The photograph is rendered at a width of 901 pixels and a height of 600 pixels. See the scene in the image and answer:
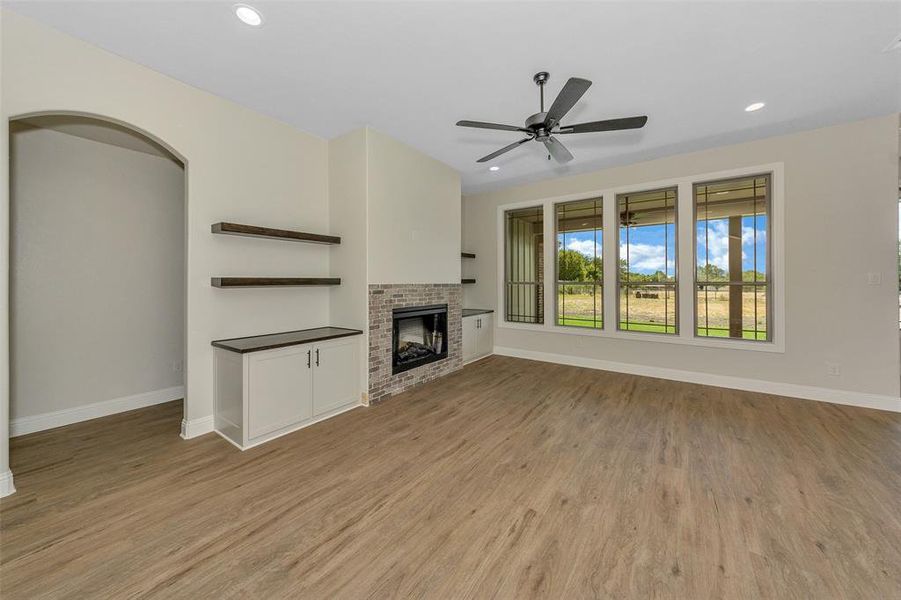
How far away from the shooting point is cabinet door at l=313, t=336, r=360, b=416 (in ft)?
10.9

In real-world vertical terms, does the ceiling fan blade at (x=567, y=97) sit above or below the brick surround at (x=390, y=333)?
above

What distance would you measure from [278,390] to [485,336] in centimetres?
379

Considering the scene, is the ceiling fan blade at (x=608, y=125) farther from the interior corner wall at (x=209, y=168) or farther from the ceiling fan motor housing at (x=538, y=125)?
the interior corner wall at (x=209, y=168)

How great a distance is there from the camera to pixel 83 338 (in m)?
3.32

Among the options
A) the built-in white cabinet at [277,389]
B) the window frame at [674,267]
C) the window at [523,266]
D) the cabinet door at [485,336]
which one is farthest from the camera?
the window at [523,266]

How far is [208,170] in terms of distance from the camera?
10.1ft

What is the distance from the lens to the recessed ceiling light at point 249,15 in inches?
83.6

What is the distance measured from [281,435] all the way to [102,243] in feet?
9.01

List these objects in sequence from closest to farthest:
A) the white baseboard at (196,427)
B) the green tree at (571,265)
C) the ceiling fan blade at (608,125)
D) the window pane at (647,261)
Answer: the ceiling fan blade at (608,125) < the white baseboard at (196,427) < the window pane at (647,261) < the green tree at (571,265)

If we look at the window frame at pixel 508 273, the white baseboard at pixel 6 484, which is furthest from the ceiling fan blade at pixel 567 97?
the white baseboard at pixel 6 484

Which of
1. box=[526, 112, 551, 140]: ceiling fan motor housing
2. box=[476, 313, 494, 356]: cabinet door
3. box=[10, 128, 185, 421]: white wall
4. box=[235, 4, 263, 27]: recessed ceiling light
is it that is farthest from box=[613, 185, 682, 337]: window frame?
box=[10, 128, 185, 421]: white wall

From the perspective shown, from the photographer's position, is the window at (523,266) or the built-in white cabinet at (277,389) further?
the window at (523,266)

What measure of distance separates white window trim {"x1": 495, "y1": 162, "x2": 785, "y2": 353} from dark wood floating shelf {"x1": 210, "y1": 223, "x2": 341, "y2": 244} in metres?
3.60

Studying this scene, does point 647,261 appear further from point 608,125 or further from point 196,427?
point 196,427
